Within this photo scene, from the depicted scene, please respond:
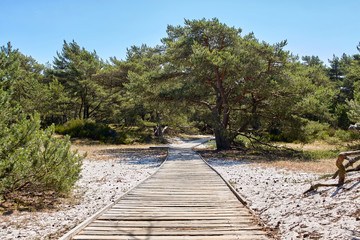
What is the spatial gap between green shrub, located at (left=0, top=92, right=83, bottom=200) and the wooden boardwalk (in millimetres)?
1640

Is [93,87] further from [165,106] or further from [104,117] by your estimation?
[165,106]

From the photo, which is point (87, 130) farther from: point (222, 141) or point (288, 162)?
point (288, 162)

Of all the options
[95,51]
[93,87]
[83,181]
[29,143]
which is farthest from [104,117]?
[29,143]

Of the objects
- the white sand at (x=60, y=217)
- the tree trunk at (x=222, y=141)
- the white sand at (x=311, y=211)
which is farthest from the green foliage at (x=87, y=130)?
the white sand at (x=311, y=211)

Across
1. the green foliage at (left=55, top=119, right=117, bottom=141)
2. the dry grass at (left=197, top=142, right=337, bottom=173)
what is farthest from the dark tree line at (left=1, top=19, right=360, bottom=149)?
the green foliage at (left=55, top=119, right=117, bottom=141)

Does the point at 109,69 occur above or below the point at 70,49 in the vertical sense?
below

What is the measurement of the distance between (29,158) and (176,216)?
11.7 feet

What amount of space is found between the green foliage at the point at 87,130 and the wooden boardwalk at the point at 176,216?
→ 74.1 feet

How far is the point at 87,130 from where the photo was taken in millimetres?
28500

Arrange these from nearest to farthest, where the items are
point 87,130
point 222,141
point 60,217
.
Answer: point 60,217 < point 222,141 < point 87,130

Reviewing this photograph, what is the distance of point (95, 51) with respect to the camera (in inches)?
1609

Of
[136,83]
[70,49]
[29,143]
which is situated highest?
[70,49]

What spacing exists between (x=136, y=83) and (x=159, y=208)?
12.7m

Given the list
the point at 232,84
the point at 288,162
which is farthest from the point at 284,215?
the point at 232,84
